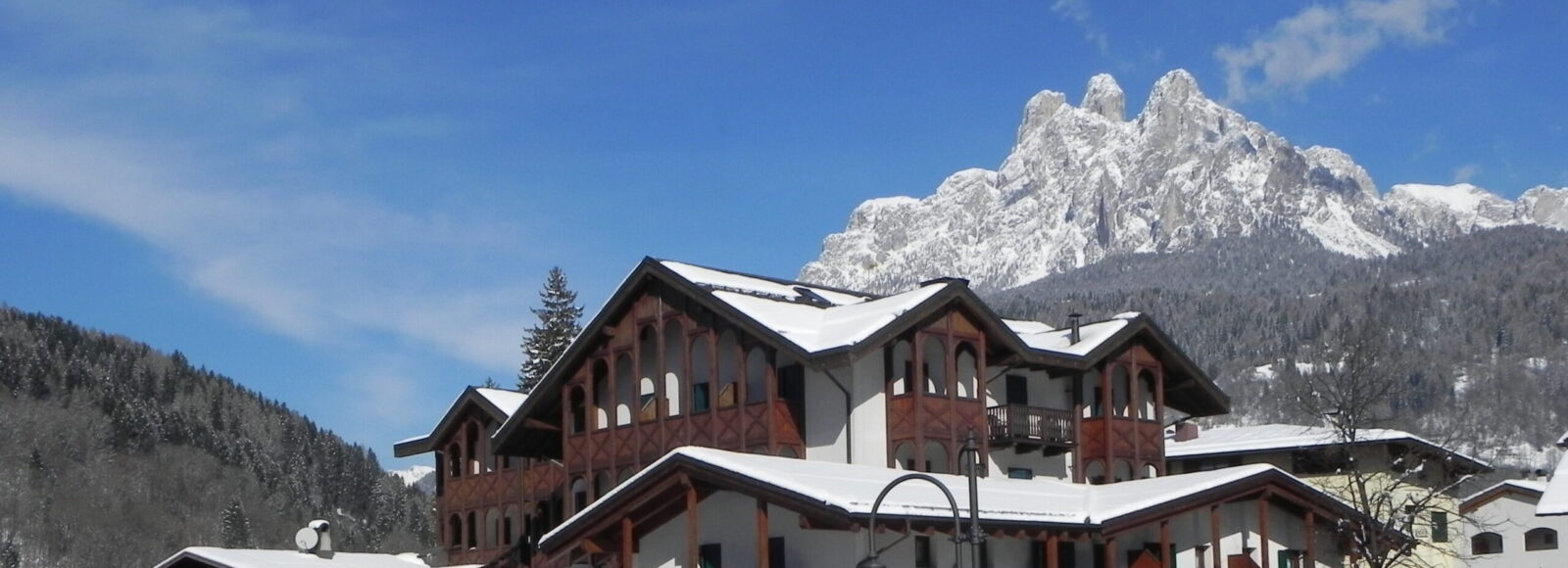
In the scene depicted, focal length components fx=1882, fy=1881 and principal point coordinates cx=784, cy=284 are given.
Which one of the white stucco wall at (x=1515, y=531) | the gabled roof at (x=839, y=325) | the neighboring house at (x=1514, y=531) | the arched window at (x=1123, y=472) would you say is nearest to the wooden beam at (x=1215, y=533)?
the gabled roof at (x=839, y=325)

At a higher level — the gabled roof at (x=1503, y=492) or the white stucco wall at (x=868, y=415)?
the white stucco wall at (x=868, y=415)

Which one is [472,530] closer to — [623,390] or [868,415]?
[623,390]

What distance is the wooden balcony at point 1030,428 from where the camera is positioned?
48.3m

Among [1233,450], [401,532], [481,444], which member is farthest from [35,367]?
[1233,450]

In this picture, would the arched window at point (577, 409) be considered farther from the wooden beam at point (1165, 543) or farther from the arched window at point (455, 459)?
the wooden beam at point (1165, 543)

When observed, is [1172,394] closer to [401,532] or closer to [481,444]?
[481,444]

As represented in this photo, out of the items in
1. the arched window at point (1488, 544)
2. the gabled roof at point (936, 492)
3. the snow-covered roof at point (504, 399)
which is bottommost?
the arched window at point (1488, 544)

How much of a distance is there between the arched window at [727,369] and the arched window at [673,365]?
55.8 inches

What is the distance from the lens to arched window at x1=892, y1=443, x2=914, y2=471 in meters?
46.5

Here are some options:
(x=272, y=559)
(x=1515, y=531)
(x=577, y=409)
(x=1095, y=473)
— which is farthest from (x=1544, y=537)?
(x=272, y=559)

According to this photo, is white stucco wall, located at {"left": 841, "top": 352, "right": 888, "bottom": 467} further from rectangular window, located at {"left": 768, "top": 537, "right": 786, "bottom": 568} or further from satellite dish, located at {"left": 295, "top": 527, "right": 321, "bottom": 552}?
satellite dish, located at {"left": 295, "top": 527, "right": 321, "bottom": 552}

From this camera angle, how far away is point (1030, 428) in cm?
4903

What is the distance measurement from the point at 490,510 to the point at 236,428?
114515mm

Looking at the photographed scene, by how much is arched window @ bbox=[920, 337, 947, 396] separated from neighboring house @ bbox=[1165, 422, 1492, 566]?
14883 mm
